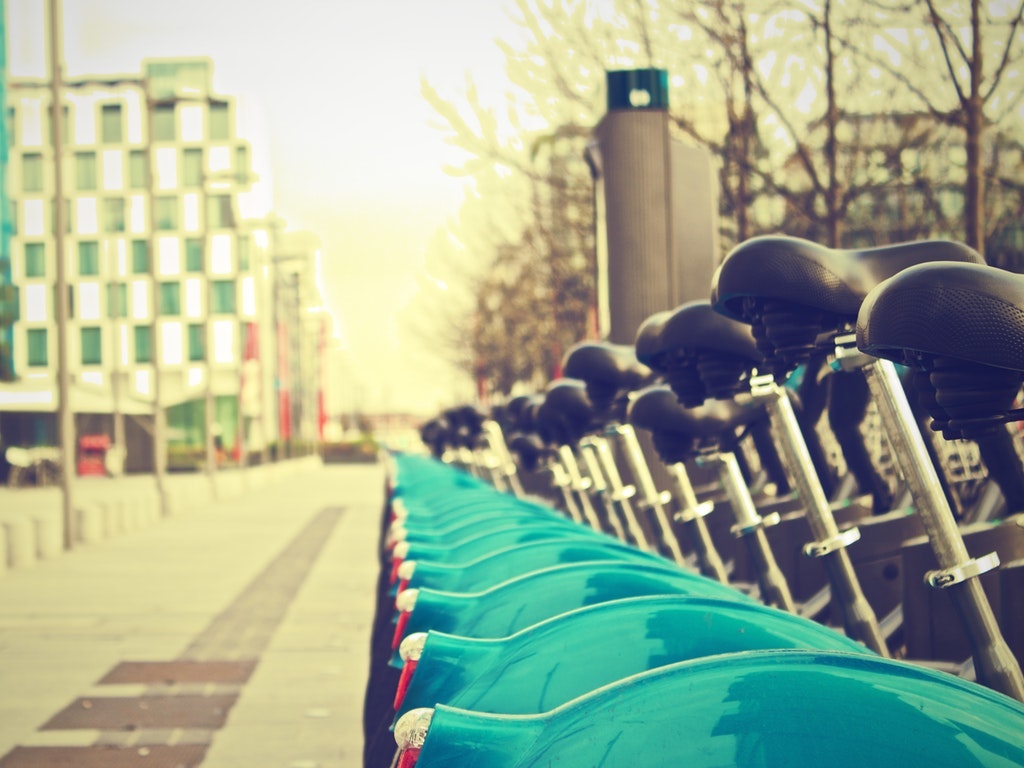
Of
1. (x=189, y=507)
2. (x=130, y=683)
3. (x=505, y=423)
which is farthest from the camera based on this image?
(x=189, y=507)

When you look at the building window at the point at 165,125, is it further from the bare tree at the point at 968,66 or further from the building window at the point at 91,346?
the bare tree at the point at 968,66

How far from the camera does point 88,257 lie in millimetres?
94312

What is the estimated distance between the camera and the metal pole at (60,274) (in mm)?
16312

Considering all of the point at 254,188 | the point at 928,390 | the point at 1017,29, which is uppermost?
the point at 254,188

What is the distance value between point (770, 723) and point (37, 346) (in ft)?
301

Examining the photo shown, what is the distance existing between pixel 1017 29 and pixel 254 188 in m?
93.1

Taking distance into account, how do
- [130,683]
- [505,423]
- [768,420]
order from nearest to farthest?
[768,420] → [130,683] → [505,423]

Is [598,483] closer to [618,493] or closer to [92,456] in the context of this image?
[618,493]

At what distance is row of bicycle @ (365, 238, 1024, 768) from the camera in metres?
1.16

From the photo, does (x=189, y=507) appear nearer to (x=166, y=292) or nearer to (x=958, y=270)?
(x=958, y=270)

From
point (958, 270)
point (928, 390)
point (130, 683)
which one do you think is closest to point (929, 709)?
point (958, 270)

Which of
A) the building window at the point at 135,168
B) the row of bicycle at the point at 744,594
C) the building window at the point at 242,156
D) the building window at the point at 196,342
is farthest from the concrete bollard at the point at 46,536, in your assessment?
the building window at the point at 242,156

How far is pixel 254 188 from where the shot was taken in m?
97.2

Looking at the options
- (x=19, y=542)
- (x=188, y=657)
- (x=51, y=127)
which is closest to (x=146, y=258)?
(x=51, y=127)
